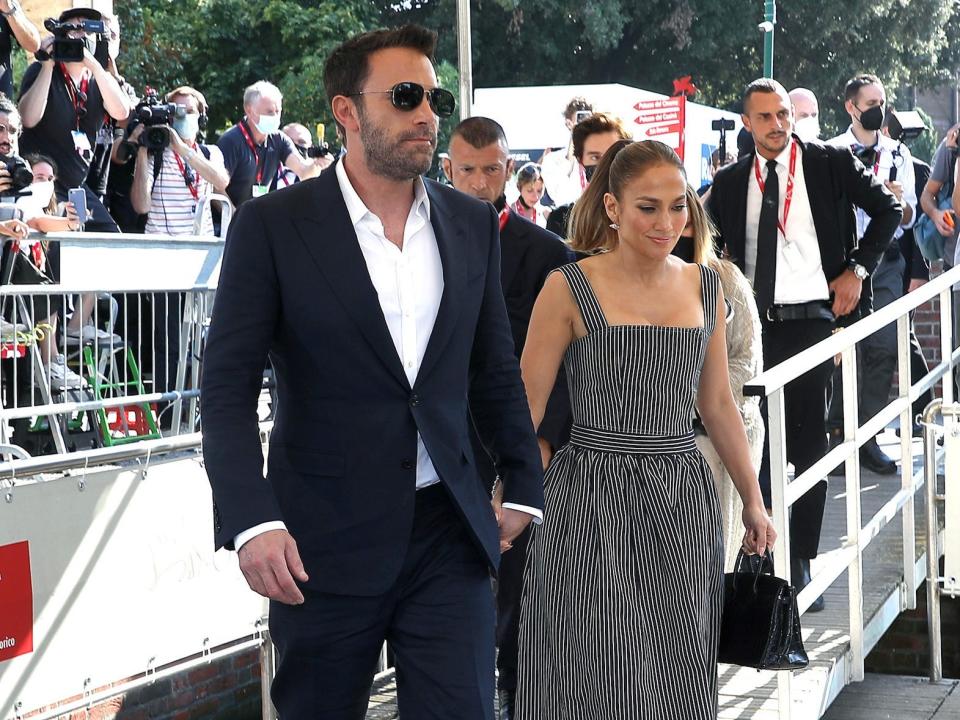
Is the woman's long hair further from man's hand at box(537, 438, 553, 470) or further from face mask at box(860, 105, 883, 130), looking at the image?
face mask at box(860, 105, 883, 130)

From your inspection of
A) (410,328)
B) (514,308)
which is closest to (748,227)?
(514,308)

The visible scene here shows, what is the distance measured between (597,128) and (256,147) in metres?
5.83

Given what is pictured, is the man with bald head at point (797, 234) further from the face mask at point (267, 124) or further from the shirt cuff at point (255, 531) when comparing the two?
the face mask at point (267, 124)

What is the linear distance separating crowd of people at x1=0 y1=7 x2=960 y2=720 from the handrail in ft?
0.41

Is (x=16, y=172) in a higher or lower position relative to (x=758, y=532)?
higher

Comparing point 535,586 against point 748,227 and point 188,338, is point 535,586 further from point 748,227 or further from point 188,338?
point 188,338

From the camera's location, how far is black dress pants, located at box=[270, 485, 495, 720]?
117 inches

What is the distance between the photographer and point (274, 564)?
8.93 feet

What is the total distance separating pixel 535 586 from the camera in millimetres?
4176

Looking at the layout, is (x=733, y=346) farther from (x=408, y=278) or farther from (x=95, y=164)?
(x=95, y=164)

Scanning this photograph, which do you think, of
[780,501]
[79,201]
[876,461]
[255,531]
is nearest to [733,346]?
[780,501]

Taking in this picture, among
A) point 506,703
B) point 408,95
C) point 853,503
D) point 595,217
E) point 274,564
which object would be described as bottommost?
point 506,703

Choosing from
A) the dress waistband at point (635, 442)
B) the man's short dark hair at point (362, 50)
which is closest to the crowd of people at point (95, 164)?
the dress waistband at point (635, 442)

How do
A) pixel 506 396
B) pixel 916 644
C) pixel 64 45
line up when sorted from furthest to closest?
pixel 64 45 → pixel 916 644 → pixel 506 396
